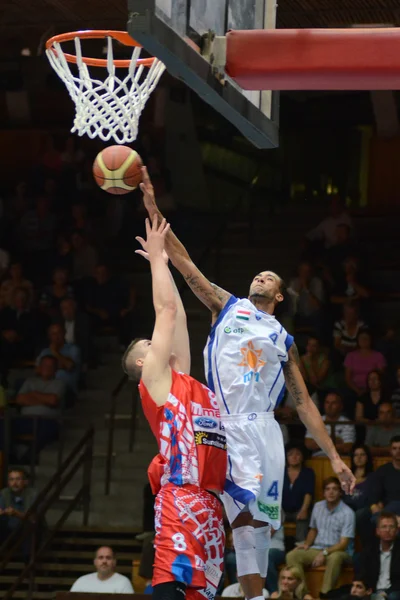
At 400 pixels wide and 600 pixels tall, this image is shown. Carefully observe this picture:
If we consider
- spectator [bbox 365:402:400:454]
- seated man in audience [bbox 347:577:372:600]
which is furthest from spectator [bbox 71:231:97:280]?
seated man in audience [bbox 347:577:372:600]

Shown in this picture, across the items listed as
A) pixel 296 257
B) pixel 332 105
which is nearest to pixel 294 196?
pixel 332 105

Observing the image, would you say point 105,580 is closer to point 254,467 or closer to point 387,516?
point 387,516

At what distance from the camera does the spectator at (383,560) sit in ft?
40.9

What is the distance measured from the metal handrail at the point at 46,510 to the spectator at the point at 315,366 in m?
2.68

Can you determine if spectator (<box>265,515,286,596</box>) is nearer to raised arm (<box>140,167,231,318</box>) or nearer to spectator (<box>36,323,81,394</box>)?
spectator (<box>36,323,81,394</box>)

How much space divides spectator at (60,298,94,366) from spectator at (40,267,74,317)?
249mm

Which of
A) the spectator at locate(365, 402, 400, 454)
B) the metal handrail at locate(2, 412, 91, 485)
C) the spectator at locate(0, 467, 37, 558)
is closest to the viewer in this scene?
the spectator at locate(365, 402, 400, 454)

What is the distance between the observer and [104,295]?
18.3 metres

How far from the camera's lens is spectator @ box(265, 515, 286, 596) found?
12.9 m

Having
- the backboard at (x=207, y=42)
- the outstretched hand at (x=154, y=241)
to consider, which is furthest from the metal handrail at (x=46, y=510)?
the outstretched hand at (x=154, y=241)

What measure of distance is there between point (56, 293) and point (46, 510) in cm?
425

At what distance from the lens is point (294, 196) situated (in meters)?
24.1

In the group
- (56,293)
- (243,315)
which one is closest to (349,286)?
(56,293)

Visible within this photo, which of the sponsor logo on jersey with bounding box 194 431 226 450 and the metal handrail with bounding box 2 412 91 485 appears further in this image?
the metal handrail with bounding box 2 412 91 485
